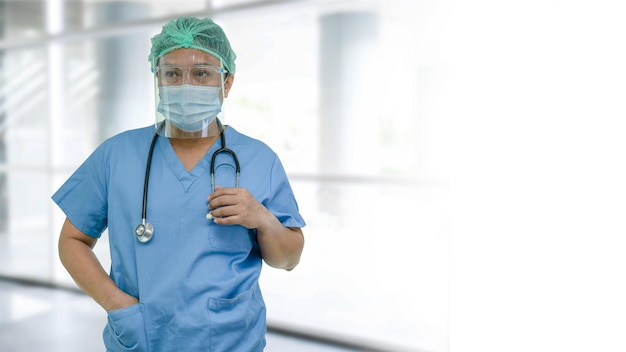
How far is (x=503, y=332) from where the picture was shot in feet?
5.67

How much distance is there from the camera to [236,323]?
987 millimetres

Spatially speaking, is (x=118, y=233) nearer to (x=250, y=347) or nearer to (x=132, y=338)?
(x=132, y=338)

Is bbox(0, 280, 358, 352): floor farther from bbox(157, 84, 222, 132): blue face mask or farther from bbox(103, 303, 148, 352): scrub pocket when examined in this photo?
bbox(157, 84, 222, 132): blue face mask

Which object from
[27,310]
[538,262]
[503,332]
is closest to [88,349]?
[27,310]

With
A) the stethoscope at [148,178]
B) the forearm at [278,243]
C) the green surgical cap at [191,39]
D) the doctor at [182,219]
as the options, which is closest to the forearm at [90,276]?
the doctor at [182,219]

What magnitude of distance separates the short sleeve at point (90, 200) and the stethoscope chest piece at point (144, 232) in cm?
13

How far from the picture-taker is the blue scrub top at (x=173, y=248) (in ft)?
3.17

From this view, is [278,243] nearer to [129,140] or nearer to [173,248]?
[173,248]

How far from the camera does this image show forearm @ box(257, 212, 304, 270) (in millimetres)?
956

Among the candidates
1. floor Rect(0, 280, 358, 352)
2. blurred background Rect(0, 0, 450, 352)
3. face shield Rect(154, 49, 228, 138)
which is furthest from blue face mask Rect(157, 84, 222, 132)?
floor Rect(0, 280, 358, 352)

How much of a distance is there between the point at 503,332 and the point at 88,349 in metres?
1.79

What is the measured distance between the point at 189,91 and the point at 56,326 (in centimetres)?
218

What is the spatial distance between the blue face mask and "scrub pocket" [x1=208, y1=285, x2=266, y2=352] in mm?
350

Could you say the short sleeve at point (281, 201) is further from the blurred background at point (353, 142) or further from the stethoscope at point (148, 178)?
the blurred background at point (353, 142)
